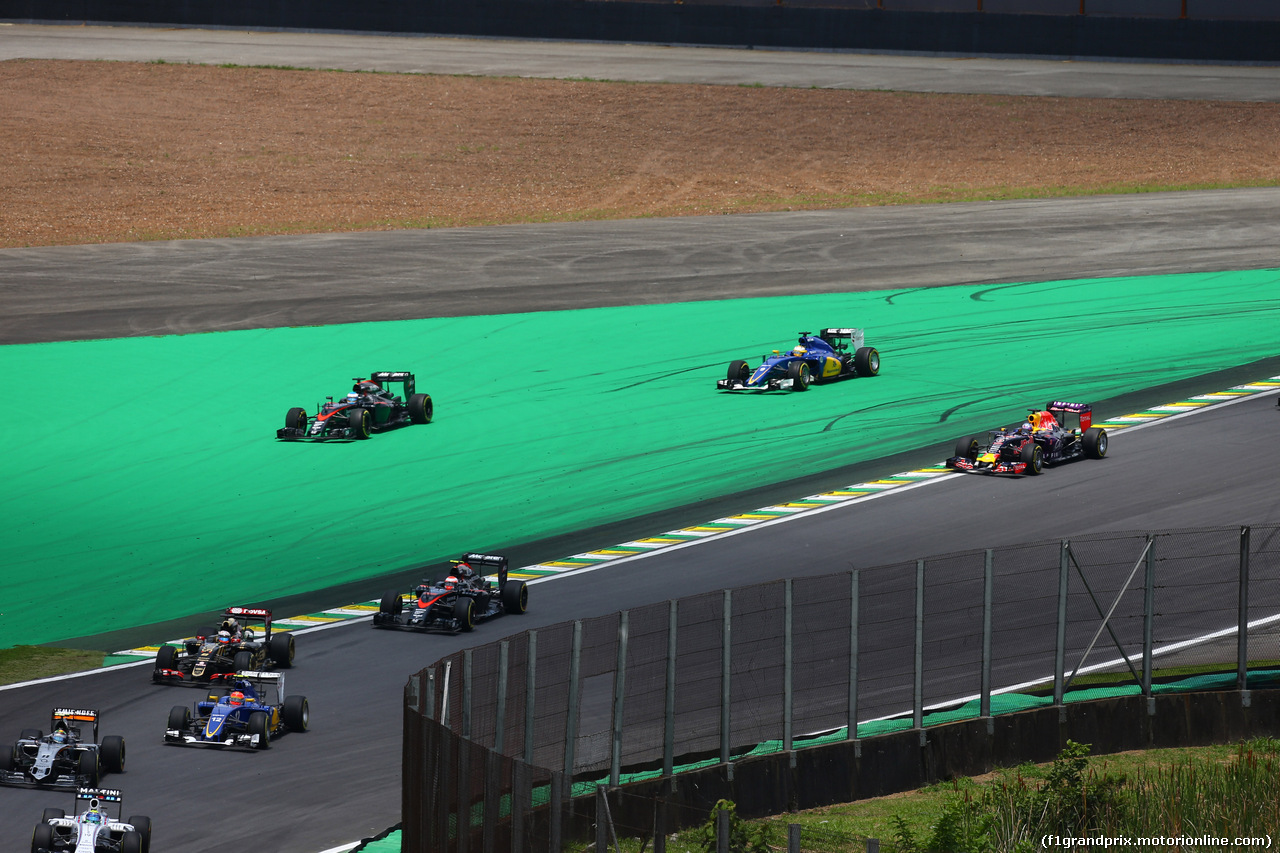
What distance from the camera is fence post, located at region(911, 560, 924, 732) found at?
16969 millimetres

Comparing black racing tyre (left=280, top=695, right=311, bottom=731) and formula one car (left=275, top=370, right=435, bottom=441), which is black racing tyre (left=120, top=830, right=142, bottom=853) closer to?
black racing tyre (left=280, top=695, right=311, bottom=731)

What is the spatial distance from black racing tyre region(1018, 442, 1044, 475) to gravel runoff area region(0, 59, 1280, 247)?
104 feet

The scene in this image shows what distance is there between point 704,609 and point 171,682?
30.1 feet

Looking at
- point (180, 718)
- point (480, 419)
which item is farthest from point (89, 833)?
point (480, 419)

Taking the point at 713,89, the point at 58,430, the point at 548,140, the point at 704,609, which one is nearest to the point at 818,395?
the point at 58,430

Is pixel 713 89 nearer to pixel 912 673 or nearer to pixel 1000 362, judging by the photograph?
pixel 1000 362

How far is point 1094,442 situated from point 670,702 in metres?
18.1

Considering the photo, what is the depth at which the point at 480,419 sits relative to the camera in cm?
3534

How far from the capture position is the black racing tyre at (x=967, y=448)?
3120 centimetres

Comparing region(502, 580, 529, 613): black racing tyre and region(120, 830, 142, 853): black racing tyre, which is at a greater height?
region(502, 580, 529, 613): black racing tyre

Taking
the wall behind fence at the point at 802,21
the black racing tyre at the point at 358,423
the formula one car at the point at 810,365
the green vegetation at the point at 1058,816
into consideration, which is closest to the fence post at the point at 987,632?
the green vegetation at the point at 1058,816

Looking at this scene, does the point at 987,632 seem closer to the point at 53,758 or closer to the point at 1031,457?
the point at 53,758

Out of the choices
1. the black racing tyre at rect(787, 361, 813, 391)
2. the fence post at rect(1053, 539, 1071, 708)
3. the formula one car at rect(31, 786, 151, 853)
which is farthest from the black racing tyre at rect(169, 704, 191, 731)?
the black racing tyre at rect(787, 361, 813, 391)

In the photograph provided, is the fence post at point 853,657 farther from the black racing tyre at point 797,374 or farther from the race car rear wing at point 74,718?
the black racing tyre at point 797,374
